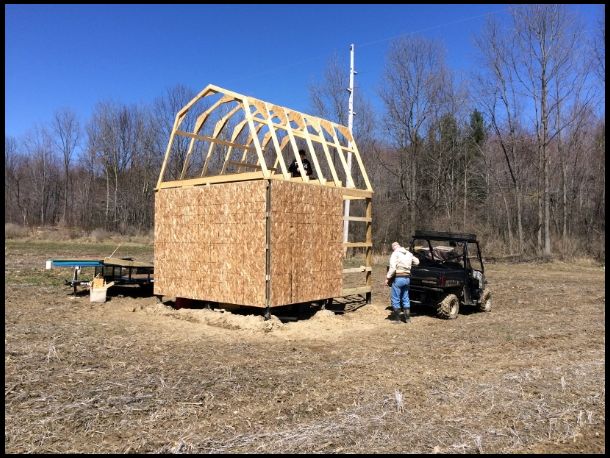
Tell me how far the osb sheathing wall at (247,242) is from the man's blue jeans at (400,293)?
4.62 ft

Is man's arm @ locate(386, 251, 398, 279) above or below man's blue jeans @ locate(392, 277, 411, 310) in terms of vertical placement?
above

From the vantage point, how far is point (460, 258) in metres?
11.8

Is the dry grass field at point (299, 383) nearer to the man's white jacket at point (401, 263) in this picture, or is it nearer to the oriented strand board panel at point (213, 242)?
the oriented strand board panel at point (213, 242)

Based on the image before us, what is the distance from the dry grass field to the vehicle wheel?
0.86 feet

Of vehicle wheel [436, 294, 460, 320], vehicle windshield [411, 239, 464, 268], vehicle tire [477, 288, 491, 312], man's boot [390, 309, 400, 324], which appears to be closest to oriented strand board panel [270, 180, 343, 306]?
man's boot [390, 309, 400, 324]

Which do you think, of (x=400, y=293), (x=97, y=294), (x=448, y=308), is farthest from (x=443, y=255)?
(x=97, y=294)

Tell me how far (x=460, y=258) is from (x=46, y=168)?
62.5 meters

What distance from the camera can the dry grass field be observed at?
4.38 metres

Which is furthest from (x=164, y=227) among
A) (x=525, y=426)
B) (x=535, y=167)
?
(x=535, y=167)

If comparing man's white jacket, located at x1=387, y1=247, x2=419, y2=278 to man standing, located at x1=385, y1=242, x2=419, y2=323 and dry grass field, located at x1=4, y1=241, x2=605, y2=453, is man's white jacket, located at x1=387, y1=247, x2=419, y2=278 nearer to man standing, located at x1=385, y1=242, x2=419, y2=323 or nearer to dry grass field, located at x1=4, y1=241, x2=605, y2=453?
man standing, located at x1=385, y1=242, x2=419, y2=323

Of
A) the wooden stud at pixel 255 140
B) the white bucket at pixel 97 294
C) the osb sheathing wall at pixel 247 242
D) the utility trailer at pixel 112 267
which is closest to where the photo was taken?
the wooden stud at pixel 255 140

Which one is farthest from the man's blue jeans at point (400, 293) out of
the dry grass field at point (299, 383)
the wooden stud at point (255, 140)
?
the wooden stud at point (255, 140)

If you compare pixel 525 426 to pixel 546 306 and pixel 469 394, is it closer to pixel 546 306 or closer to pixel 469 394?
pixel 469 394

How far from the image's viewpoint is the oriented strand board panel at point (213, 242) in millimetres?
9773
